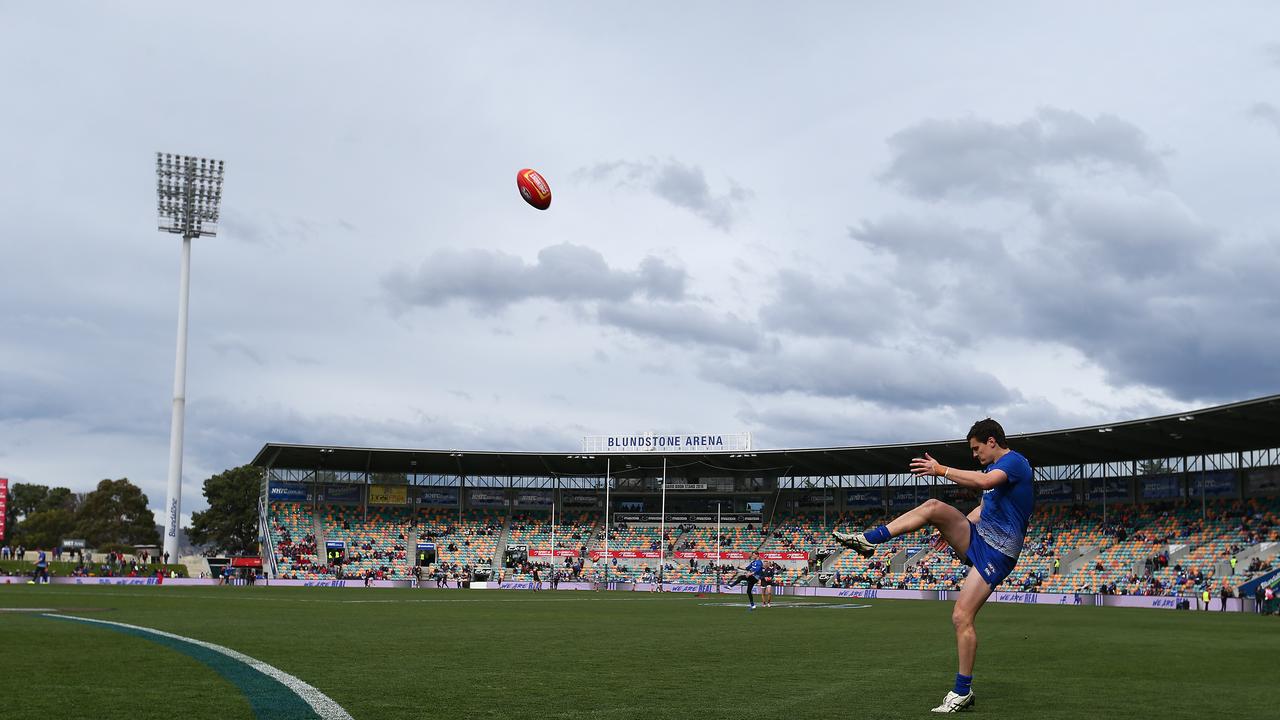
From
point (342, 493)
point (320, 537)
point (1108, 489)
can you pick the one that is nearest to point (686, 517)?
point (342, 493)

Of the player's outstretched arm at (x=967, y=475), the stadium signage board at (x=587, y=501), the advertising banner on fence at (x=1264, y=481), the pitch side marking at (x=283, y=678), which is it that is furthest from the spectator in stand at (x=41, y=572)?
the advertising banner on fence at (x=1264, y=481)

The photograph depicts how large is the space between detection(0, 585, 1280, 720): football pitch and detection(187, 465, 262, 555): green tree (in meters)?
107

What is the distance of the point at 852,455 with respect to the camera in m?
80.1

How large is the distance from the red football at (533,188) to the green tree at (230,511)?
100m

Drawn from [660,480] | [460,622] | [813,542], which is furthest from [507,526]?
[460,622]

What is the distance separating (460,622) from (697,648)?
9158mm

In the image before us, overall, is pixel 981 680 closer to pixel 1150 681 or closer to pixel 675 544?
pixel 1150 681

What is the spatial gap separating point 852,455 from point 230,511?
79238 mm

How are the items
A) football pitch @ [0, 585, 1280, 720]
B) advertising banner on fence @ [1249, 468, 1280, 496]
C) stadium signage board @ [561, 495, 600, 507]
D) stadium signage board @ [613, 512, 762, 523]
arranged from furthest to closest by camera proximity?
stadium signage board @ [561, 495, 600, 507]
stadium signage board @ [613, 512, 762, 523]
advertising banner on fence @ [1249, 468, 1280, 496]
football pitch @ [0, 585, 1280, 720]

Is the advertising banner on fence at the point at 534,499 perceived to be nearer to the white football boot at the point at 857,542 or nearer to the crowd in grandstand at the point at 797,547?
the crowd in grandstand at the point at 797,547

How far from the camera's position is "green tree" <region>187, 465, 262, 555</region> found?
123875 mm

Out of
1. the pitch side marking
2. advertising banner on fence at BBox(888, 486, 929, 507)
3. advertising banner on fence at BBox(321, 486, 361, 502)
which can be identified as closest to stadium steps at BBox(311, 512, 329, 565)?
advertising banner on fence at BBox(321, 486, 361, 502)

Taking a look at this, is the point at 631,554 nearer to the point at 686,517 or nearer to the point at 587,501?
the point at 686,517

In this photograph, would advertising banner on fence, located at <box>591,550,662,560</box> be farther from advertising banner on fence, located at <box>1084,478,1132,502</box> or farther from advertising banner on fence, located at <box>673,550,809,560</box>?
advertising banner on fence, located at <box>1084,478,1132,502</box>
